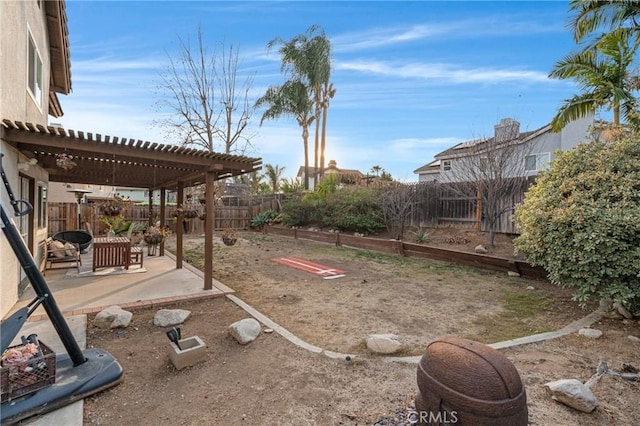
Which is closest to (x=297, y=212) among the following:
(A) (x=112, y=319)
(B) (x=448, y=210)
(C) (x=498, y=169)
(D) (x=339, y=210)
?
(D) (x=339, y=210)

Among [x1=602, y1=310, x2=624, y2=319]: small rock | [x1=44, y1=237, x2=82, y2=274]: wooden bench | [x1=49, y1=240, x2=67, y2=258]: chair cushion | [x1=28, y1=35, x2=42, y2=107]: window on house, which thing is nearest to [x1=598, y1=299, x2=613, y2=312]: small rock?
[x1=602, y1=310, x2=624, y2=319]: small rock

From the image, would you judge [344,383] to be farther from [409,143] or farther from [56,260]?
[409,143]

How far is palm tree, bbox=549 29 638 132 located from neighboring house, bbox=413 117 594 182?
103 cm

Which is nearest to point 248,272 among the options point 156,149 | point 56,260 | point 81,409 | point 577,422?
point 156,149

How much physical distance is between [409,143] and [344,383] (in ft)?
51.6

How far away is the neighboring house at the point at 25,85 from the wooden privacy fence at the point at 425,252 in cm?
906

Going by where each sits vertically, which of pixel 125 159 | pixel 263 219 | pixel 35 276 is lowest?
pixel 263 219

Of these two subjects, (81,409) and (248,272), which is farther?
(248,272)

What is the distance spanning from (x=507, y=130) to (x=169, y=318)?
31.7 ft

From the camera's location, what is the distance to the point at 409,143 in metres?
16.9

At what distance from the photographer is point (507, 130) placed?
29.3 ft

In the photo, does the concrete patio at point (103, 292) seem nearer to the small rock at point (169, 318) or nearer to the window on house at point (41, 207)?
the small rock at point (169, 318)

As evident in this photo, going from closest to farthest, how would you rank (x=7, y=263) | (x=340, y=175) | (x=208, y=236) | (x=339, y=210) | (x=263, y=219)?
(x=7, y=263)
(x=208, y=236)
(x=339, y=210)
(x=263, y=219)
(x=340, y=175)

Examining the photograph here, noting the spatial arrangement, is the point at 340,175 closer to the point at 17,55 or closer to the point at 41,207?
the point at 41,207
